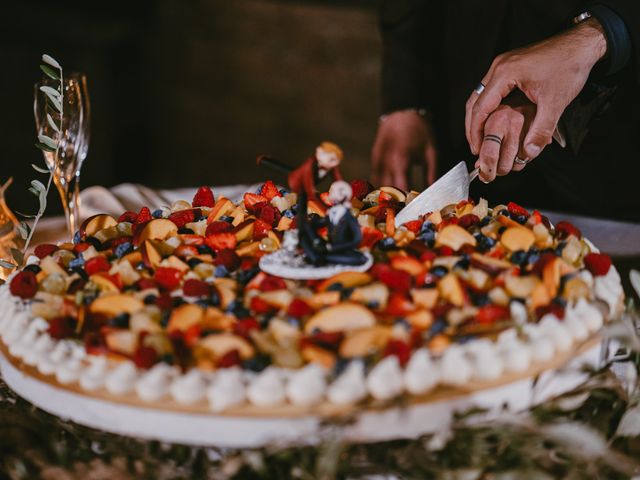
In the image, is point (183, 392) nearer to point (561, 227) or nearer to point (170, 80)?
point (561, 227)

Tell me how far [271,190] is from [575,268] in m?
0.67

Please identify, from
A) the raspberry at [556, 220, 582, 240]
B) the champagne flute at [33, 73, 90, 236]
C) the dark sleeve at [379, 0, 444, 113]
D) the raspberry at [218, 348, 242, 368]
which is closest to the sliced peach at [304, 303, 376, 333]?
the raspberry at [218, 348, 242, 368]

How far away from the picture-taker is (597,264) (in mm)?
1288

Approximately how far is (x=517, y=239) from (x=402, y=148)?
1.13 meters

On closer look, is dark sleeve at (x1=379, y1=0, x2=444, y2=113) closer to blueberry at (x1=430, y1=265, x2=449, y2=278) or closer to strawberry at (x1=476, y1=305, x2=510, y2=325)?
blueberry at (x1=430, y1=265, x2=449, y2=278)

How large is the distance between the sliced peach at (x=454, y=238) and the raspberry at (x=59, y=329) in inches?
24.1

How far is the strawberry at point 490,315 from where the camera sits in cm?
110

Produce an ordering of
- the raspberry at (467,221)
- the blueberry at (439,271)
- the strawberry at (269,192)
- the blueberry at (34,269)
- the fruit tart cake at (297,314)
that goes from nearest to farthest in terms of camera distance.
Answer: the fruit tart cake at (297,314), the blueberry at (439,271), the blueberry at (34,269), the raspberry at (467,221), the strawberry at (269,192)

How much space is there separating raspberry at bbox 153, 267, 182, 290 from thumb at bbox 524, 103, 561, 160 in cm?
77

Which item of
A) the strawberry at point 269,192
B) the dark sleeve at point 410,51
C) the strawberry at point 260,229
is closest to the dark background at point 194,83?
the dark sleeve at point 410,51

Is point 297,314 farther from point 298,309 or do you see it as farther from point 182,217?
point 182,217

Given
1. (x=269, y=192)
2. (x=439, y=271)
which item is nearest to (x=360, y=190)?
(x=269, y=192)

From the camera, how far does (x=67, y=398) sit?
1.03 metres

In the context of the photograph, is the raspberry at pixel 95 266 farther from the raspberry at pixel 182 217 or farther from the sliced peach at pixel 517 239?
the sliced peach at pixel 517 239
